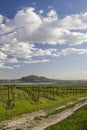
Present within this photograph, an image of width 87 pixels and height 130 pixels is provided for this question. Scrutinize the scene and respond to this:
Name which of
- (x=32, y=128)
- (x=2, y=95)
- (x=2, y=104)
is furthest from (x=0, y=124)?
(x=2, y=95)

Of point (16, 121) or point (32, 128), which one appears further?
point (16, 121)

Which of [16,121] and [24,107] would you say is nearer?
[16,121]

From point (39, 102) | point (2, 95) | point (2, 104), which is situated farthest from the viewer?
point (39, 102)

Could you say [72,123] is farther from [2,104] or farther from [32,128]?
[2,104]

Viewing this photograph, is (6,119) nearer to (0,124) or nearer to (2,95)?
(0,124)

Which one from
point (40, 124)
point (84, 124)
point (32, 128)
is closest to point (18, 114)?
point (40, 124)

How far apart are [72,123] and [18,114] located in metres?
14.4

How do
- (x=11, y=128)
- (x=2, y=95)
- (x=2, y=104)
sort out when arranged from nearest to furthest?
(x=11, y=128) < (x=2, y=104) < (x=2, y=95)

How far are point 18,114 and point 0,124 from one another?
10802mm

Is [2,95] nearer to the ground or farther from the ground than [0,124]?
farther from the ground

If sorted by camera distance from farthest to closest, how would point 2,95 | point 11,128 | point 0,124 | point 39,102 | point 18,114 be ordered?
point 39,102 < point 2,95 < point 18,114 < point 0,124 < point 11,128

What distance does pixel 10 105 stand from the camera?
5738 cm

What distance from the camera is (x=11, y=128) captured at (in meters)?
37.9

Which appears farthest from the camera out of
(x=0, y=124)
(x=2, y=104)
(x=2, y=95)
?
(x=2, y=95)
